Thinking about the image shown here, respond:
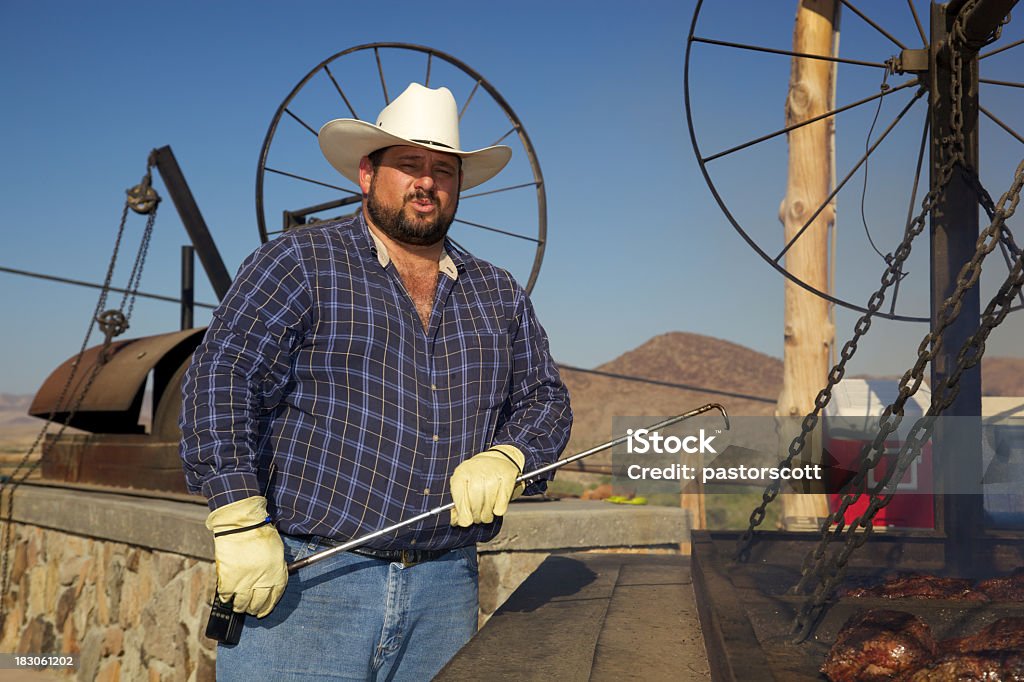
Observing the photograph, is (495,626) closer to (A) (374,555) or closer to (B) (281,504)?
(A) (374,555)

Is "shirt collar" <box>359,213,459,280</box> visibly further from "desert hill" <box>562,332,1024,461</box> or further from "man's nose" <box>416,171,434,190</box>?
"desert hill" <box>562,332,1024,461</box>

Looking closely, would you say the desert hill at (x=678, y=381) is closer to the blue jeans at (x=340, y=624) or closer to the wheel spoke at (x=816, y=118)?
the wheel spoke at (x=816, y=118)

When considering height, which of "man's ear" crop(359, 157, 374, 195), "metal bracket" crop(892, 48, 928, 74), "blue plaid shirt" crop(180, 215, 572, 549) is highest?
"metal bracket" crop(892, 48, 928, 74)

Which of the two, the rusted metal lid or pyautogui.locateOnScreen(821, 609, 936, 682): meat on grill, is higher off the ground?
the rusted metal lid

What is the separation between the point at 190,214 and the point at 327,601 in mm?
5270

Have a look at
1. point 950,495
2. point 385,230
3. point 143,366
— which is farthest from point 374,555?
point 143,366

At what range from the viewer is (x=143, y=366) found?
630cm

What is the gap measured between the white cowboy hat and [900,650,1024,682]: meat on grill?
2.00 metres

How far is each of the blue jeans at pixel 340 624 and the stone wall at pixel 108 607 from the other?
239 centimetres

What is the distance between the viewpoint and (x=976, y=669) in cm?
230

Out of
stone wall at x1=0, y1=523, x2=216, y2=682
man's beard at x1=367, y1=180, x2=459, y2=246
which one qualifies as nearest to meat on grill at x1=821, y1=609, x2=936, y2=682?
man's beard at x1=367, y1=180, x2=459, y2=246

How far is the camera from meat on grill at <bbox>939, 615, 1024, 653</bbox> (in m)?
2.47

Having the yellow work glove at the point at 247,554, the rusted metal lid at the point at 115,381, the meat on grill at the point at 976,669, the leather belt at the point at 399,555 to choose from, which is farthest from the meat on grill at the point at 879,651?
the rusted metal lid at the point at 115,381

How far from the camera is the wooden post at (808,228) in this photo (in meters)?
7.61
